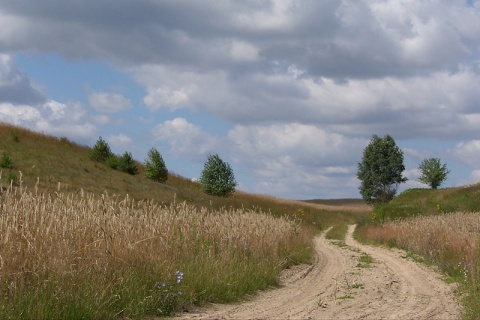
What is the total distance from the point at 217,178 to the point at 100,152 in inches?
452

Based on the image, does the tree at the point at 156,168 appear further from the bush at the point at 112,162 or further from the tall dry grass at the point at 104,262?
the tall dry grass at the point at 104,262

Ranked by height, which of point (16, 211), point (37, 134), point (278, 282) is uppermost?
point (37, 134)

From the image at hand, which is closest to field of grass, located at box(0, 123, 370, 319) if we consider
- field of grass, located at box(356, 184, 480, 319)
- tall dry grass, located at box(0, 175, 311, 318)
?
tall dry grass, located at box(0, 175, 311, 318)

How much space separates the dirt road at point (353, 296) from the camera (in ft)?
34.0

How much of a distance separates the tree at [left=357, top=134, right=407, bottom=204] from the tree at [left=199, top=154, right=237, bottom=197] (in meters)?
39.5

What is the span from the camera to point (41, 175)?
3947cm

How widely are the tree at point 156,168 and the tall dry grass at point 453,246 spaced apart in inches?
1301

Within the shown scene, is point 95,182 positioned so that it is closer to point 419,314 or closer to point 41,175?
point 41,175

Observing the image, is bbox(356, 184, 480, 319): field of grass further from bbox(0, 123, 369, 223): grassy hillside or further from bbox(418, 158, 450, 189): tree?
bbox(418, 158, 450, 189): tree

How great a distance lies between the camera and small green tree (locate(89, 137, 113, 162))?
55156 mm

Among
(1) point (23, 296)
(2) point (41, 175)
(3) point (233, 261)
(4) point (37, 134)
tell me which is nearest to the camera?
(1) point (23, 296)

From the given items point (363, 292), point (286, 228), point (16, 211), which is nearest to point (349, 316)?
point (363, 292)

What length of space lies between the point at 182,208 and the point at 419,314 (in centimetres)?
732

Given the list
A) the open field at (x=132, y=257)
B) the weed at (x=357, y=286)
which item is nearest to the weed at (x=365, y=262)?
the open field at (x=132, y=257)
